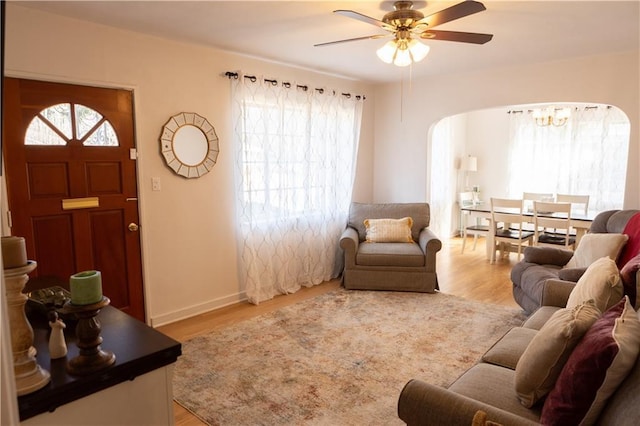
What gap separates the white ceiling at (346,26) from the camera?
9.14 feet

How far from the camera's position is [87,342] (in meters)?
1.25

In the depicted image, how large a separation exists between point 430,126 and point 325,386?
12.1 feet

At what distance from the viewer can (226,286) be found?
4.23 meters

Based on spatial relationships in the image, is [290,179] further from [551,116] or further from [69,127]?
[551,116]

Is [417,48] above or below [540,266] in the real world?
above

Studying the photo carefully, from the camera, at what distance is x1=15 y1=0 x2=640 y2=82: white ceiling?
9.14 ft

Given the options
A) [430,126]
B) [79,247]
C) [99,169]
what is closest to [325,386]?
[79,247]

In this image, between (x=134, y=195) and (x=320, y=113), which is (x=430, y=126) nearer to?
(x=320, y=113)

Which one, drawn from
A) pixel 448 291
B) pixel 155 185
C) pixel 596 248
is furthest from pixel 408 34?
pixel 448 291

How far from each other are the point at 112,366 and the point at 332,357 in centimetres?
204

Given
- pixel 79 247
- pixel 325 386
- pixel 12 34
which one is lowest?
pixel 325 386

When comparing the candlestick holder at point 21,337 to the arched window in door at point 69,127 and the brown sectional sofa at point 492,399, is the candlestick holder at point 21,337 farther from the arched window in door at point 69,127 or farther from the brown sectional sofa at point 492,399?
the arched window in door at point 69,127

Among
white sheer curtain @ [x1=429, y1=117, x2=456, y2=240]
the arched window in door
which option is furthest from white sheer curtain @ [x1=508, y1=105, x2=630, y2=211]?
the arched window in door

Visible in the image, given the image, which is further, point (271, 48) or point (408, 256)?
point (408, 256)
